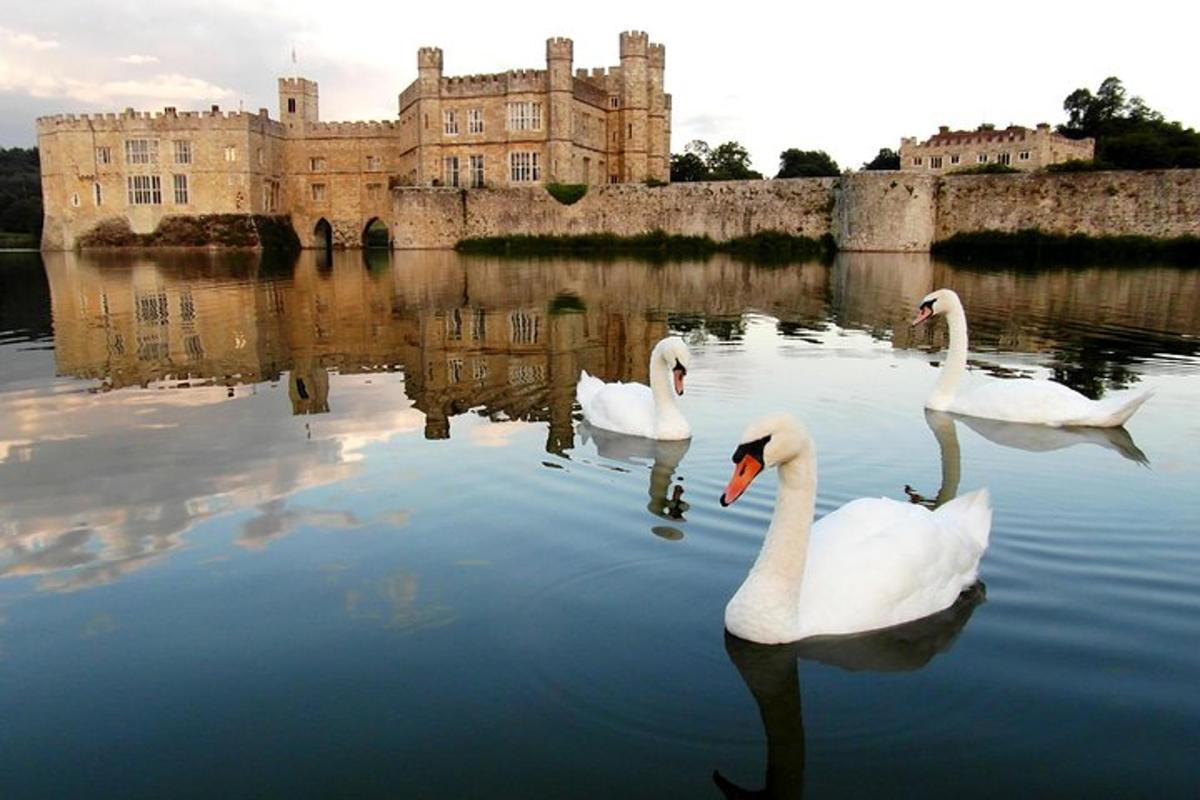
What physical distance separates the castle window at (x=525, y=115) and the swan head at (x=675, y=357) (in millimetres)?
44920

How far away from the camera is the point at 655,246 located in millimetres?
47188

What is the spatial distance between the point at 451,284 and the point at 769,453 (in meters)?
22.2

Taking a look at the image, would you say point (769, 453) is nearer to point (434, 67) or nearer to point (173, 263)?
point (173, 263)

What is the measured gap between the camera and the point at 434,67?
2029 inches

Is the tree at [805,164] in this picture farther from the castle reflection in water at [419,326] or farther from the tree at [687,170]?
the castle reflection in water at [419,326]

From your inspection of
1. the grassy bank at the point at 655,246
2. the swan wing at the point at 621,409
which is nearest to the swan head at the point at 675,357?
the swan wing at the point at 621,409

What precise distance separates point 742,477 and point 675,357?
3.71m

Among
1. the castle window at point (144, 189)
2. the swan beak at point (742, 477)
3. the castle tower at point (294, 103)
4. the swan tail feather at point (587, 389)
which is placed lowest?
the swan tail feather at point (587, 389)

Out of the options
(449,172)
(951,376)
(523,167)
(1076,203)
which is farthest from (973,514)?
(449,172)

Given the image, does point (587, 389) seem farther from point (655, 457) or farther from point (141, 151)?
point (141, 151)

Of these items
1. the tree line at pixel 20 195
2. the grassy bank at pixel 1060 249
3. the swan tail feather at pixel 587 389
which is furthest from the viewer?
the tree line at pixel 20 195

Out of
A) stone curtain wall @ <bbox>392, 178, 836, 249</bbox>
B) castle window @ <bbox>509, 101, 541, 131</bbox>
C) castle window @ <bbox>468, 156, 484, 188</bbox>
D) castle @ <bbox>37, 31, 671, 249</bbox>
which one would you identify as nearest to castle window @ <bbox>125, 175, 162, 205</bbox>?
castle @ <bbox>37, 31, 671, 249</bbox>

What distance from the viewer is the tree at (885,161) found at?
79.8 meters

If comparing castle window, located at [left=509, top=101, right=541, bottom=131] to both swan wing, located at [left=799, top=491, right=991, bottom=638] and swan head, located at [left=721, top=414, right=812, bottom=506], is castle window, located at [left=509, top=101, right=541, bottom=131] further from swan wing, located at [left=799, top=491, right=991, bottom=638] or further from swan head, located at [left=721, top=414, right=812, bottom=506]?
swan head, located at [left=721, top=414, right=812, bottom=506]
